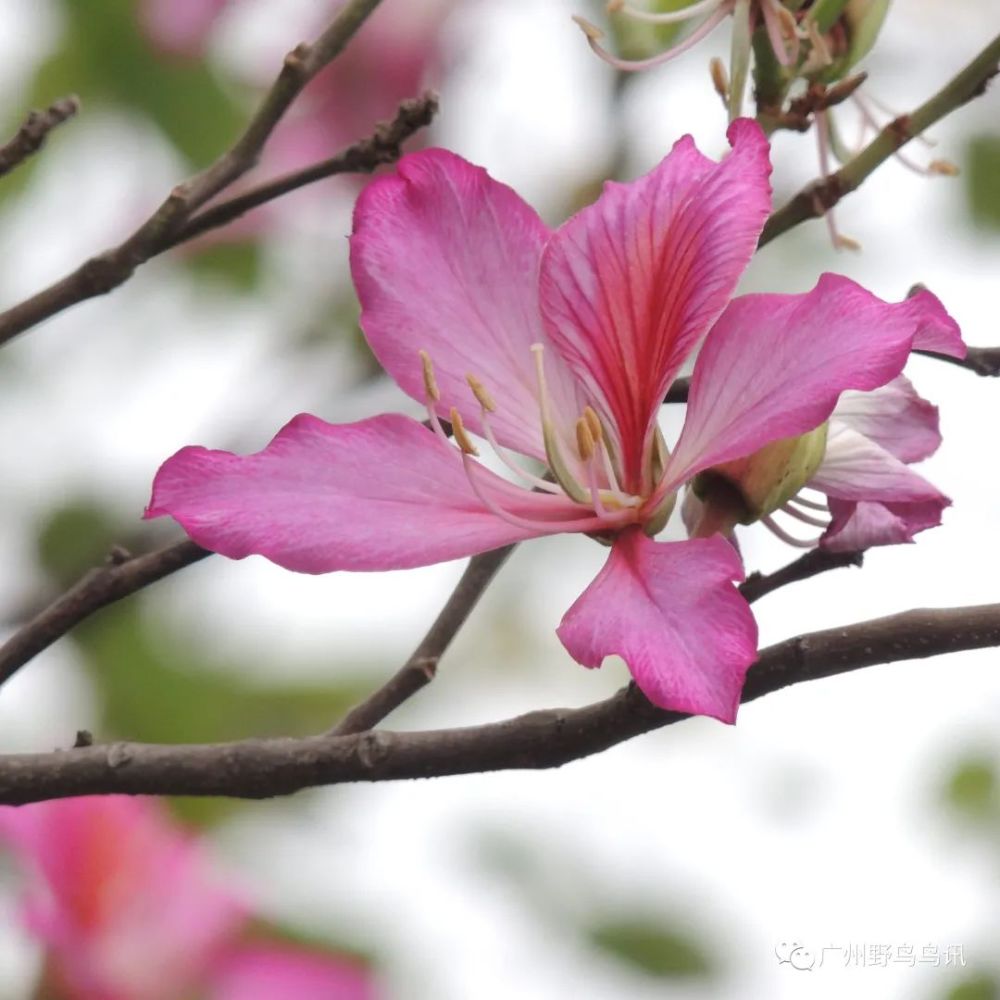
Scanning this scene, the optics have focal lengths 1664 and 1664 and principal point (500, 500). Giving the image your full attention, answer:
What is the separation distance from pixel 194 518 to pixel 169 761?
9cm

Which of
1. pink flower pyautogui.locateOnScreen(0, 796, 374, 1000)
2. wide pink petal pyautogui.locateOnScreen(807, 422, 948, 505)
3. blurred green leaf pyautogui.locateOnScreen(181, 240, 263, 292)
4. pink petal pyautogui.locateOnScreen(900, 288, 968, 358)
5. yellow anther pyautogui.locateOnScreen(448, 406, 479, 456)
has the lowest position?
pink flower pyautogui.locateOnScreen(0, 796, 374, 1000)

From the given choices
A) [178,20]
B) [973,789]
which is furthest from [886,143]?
[973,789]

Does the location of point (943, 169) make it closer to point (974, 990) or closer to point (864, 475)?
point (864, 475)

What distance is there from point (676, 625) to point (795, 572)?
86mm

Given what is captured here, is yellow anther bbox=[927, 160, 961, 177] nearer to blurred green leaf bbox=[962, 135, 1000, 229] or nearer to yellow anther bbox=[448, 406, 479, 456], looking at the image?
yellow anther bbox=[448, 406, 479, 456]

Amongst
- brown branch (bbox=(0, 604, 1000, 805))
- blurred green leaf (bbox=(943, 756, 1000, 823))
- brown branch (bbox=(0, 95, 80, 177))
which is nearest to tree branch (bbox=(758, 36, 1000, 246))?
brown branch (bbox=(0, 604, 1000, 805))

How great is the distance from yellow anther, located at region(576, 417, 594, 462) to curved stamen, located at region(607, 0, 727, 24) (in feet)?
0.66

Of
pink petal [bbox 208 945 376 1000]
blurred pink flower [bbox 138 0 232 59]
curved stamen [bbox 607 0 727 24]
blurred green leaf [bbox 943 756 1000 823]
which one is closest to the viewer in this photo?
curved stamen [bbox 607 0 727 24]

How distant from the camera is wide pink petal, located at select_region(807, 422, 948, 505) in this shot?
52 centimetres

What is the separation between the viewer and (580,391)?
23.3 inches

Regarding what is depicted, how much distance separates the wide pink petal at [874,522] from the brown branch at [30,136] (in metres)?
0.33

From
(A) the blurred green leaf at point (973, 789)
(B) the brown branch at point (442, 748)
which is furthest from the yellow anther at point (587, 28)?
(A) the blurred green leaf at point (973, 789)

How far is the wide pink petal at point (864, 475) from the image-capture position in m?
0.52

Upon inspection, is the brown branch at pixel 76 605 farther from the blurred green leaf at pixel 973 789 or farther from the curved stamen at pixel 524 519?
the blurred green leaf at pixel 973 789
